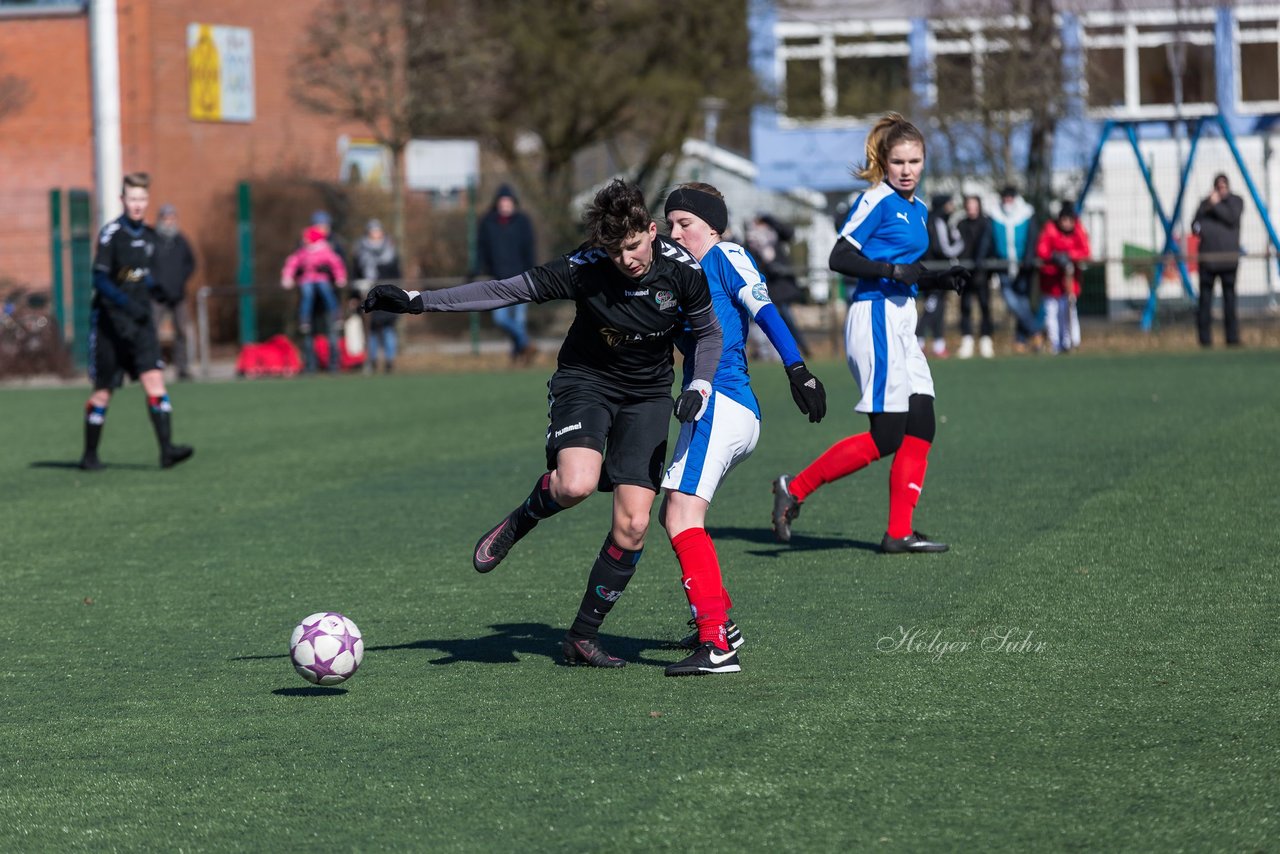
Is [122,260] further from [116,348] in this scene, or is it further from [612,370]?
[612,370]

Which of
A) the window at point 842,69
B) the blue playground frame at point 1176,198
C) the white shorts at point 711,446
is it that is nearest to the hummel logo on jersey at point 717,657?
the white shorts at point 711,446

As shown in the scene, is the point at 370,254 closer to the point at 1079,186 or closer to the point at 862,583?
the point at 1079,186

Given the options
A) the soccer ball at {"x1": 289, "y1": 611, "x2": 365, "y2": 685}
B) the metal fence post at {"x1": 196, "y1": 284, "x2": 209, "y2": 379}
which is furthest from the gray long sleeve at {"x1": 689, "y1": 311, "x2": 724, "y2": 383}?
the metal fence post at {"x1": 196, "y1": 284, "x2": 209, "y2": 379}

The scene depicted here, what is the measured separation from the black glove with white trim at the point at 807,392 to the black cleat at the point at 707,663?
876 mm

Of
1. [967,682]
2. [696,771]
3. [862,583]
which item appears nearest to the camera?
[696,771]

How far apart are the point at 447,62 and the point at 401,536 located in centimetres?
2078

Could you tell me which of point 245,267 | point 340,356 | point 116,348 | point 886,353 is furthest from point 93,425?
point 245,267

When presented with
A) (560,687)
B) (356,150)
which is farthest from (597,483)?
(356,150)

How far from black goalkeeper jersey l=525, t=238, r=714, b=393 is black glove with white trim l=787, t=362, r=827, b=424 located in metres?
0.45

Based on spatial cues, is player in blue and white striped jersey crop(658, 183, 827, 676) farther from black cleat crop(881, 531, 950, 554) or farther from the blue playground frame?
the blue playground frame

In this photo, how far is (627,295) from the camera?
6.28 meters

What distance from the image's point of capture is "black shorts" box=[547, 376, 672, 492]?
21.0 ft

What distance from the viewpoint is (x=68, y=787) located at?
5.09 m

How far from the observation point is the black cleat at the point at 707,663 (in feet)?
20.3
